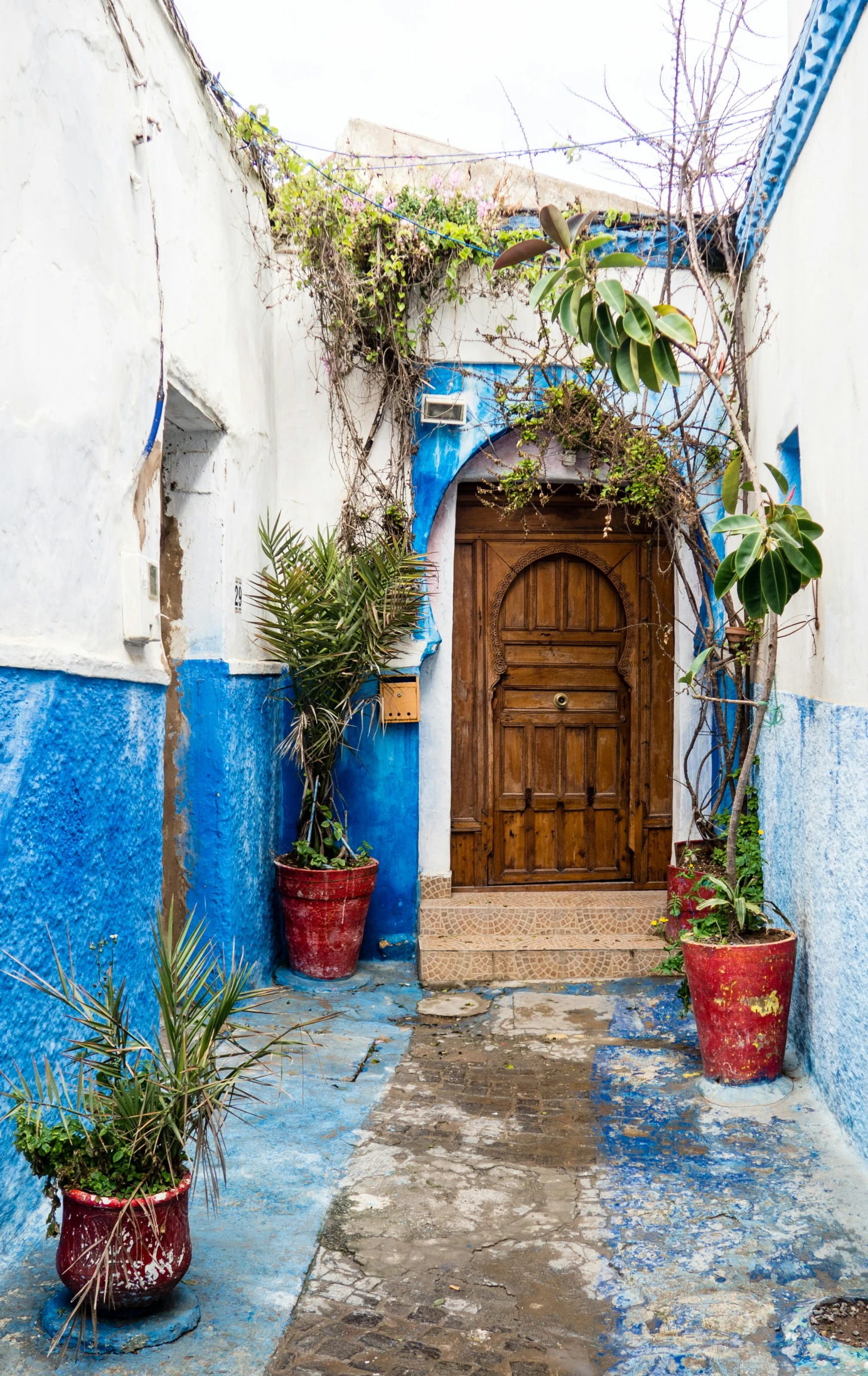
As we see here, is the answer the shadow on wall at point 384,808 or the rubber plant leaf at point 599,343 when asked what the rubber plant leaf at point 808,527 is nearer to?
the rubber plant leaf at point 599,343

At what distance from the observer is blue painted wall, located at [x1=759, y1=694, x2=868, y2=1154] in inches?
139

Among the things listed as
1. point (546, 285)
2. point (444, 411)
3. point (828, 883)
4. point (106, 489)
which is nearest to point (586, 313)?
point (546, 285)

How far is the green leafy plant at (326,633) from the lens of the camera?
17.8 feet

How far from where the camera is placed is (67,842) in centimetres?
319

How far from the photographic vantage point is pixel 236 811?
5152 millimetres

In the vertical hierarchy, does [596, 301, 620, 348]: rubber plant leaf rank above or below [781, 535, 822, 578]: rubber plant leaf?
above

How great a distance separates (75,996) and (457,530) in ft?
13.8

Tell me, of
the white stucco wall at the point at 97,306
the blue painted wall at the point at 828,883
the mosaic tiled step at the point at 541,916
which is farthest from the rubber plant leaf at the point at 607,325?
the mosaic tiled step at the point at 541,916

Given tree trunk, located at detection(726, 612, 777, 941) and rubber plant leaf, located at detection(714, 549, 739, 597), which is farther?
tree trunk, located at detection(726, 612, 777, 941)

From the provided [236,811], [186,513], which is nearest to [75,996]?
[236,811]

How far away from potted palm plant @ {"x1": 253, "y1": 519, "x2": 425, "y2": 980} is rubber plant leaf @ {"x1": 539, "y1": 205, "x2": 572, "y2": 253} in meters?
2.22

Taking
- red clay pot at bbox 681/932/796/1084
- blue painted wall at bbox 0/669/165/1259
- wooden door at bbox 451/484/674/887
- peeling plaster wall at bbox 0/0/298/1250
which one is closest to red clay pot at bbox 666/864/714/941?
wooden door at bbox 451/484/674/887

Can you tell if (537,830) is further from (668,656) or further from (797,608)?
(797,608)

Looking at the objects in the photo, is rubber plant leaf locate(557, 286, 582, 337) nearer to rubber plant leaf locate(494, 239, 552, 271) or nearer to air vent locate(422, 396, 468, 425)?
rubber plant leaf locate(494, 239, 552, 271)
